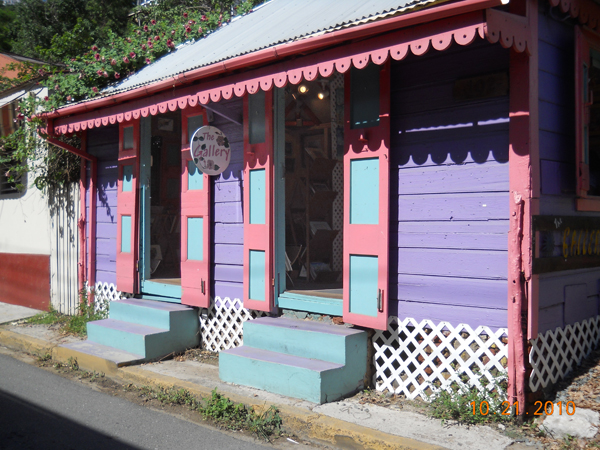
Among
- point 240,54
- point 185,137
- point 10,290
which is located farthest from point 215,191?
point 10,290

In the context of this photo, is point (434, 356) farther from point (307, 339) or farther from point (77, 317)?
point (77, 317)

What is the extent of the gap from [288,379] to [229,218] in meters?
2.35

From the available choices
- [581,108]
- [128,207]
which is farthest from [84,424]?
[581,108]

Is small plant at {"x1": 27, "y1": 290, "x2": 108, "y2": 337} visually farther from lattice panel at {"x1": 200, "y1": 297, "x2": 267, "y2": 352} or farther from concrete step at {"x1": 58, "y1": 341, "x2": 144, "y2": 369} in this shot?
lattice panel at {"x1": 200, "y1": 297, "x2": 267, "y2": 352}

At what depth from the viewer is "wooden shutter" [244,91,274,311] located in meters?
6.09

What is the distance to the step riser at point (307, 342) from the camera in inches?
201

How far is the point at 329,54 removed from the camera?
16.2 feet

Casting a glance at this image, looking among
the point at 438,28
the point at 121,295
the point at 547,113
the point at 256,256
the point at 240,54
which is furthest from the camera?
the point at 121,295

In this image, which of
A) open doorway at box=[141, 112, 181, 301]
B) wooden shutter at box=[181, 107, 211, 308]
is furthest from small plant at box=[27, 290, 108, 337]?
wooden shutter at box=[181, 107, 211, 308]

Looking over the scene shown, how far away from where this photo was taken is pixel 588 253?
532 centimetres

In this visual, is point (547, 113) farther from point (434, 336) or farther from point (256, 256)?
point (256, 256)

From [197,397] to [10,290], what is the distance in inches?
279

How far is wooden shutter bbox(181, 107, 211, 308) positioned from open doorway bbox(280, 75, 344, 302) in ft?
5.15

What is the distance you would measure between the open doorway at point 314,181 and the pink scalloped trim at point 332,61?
2315mm
